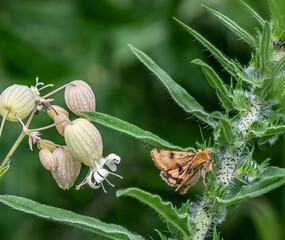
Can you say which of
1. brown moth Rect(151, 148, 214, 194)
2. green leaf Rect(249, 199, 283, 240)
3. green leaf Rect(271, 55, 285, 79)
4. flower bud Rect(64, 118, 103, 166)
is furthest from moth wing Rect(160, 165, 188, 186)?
green leaf Rect(249, 199, 283, 240)

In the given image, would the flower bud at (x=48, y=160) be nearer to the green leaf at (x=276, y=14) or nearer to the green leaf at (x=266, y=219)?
the green leaf at (x=276, y=14)

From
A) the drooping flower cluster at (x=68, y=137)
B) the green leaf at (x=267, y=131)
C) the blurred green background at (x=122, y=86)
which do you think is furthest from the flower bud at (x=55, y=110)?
the blurred green background at (x=122, y=86)

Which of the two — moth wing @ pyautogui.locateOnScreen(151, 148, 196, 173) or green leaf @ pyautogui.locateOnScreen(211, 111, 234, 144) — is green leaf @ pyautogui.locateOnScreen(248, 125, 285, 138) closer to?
green leaf @ pyautogui.locateOnScreen(211, 111, 234, 144)

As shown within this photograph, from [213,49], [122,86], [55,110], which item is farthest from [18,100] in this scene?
[122,86]

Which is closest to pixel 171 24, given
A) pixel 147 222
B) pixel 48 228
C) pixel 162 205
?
pixel 147 222

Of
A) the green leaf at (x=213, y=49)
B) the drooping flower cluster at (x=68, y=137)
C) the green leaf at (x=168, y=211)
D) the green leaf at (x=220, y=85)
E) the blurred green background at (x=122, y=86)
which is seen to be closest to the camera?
the green leaf at (x=168, y=211)

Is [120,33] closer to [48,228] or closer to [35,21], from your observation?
[35,21]

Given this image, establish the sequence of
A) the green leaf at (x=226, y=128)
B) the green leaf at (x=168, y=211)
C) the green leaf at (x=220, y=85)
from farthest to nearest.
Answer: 1. the green leaf at (x=220, y=85)
2. the green leaf at (x=226, y=128)
3. the green leaf at (x=168, y=211)

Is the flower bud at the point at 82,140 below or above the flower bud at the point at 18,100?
below
